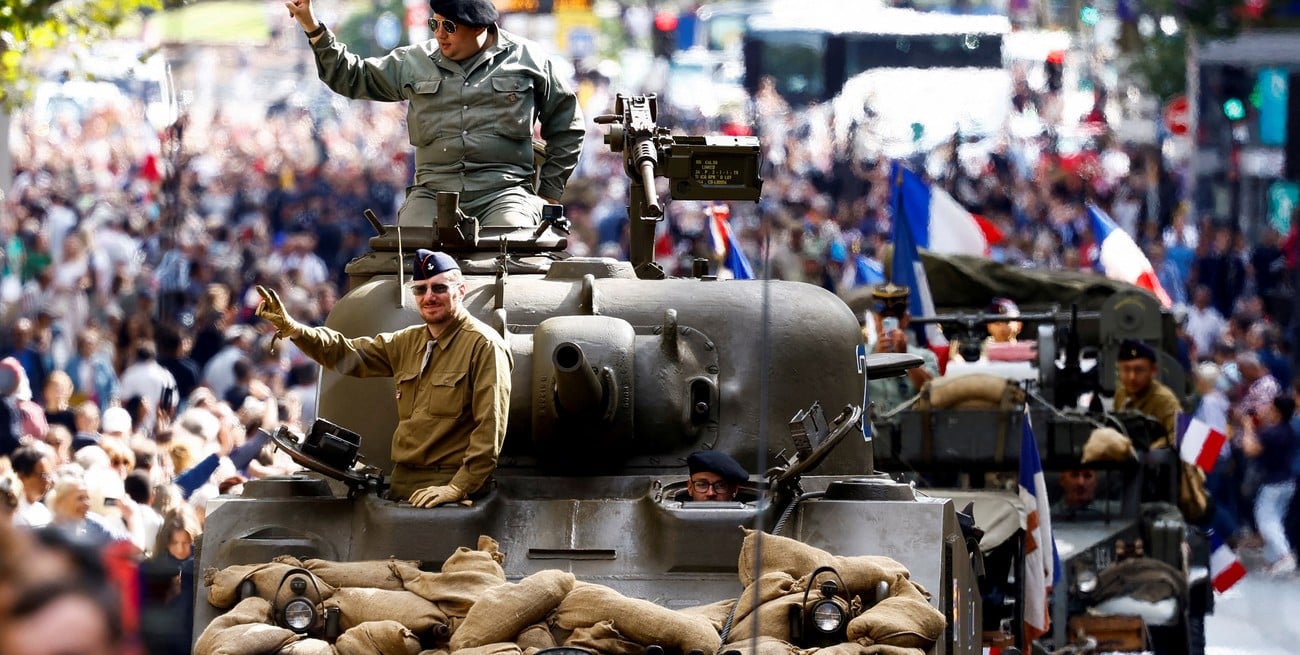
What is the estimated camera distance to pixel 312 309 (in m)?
20.7

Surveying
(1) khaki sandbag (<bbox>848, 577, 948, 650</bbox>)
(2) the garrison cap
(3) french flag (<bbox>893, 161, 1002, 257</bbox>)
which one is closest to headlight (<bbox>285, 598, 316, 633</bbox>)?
(1) khaki sandbag (<bbox>848, 577, 948, 650</bbox>)

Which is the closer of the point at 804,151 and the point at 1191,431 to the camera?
the point at 1191,431

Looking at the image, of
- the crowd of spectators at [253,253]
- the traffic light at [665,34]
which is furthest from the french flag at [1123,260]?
the traffic light at [665,34]

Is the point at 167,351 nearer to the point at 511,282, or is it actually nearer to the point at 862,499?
the point at 511,282

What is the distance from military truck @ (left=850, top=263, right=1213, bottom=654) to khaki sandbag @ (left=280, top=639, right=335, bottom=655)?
478 centimetres

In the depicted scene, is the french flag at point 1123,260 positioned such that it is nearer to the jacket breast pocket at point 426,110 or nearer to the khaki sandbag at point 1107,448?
the khaki sandbag at point 1107,448

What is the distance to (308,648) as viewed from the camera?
7.21m

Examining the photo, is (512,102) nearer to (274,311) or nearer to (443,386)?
(443,386)

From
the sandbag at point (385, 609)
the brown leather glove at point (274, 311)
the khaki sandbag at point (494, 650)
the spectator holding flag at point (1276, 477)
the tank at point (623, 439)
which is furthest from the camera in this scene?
the spectator holding flag at point (1276, 477)

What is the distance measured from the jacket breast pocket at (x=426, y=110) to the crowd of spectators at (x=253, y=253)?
80.5 inches

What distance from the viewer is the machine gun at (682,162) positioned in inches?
400

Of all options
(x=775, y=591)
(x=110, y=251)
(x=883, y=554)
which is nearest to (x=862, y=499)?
(x=883, y=554)

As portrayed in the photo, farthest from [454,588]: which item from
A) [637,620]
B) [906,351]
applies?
[906,351]

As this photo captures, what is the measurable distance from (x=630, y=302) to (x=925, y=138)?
98.7 feet
